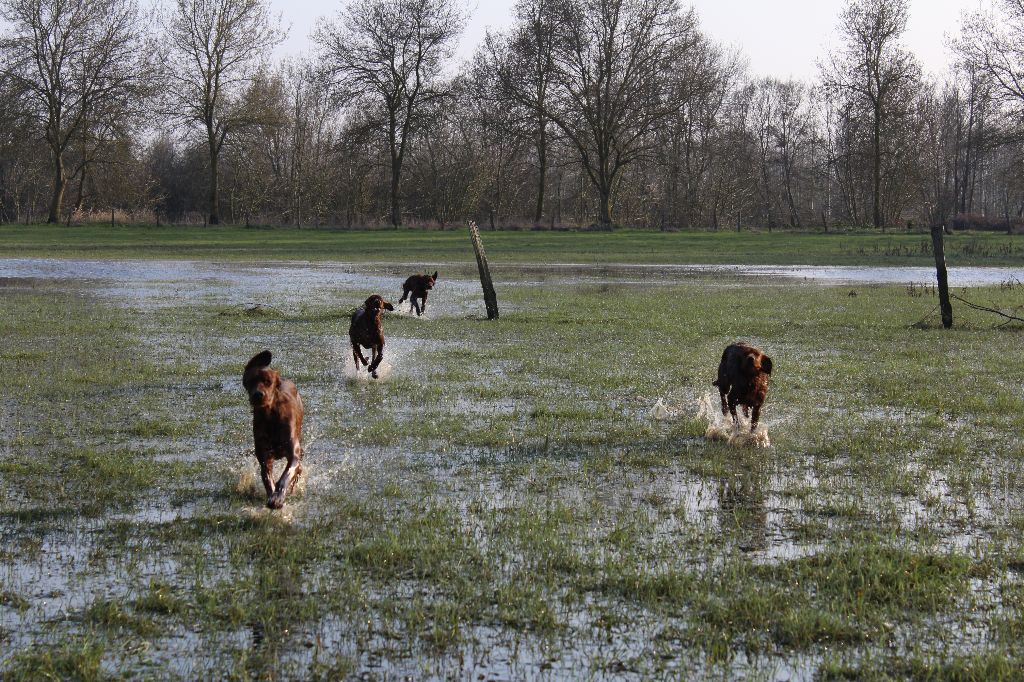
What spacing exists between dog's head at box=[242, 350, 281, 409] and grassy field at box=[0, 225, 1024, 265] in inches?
1417

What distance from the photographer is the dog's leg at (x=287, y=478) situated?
259 inches

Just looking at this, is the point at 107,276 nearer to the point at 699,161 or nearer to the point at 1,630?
the point at 1,630

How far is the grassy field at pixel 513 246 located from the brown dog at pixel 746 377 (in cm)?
3384

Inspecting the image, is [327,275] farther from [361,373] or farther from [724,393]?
[724,393]

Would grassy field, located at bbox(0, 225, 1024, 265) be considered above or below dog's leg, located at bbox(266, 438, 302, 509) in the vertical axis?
above

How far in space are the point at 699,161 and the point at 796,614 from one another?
74.9m

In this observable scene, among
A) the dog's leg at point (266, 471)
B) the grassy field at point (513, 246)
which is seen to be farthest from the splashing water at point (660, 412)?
the grassy field at point (513, 246)

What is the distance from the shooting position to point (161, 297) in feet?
79.2

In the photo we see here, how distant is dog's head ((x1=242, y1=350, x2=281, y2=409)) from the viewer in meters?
6.39

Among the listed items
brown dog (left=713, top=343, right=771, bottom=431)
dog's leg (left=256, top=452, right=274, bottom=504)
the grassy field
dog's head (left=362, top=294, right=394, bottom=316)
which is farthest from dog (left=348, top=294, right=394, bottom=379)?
the grassy field

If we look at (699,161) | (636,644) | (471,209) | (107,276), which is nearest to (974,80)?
(699,161)

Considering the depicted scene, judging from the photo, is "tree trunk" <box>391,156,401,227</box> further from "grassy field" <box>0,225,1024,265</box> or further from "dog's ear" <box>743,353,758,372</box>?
"dog's ear" <box>743,353,758,372</box>

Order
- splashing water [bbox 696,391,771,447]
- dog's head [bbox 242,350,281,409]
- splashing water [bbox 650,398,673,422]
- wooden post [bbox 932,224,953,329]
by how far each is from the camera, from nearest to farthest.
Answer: dog's head [bbox 242,350,281,409]
splashing water [bbox 696,391,771,447]
splashing water [bbox 650,398,673,422]
wooden post [bbox 932,224,953,329]

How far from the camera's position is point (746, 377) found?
8.88 m
